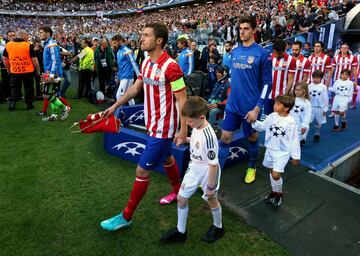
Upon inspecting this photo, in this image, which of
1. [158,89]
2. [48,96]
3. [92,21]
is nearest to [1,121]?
[48,96]

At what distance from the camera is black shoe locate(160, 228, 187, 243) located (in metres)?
2.93

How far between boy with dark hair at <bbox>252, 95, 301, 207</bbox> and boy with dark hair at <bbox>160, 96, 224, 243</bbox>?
3.39 feet

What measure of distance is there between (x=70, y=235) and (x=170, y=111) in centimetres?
166

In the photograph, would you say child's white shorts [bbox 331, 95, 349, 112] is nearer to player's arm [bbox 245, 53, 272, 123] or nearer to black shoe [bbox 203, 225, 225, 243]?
player's arm [bbox 245, 53, 272, 123]

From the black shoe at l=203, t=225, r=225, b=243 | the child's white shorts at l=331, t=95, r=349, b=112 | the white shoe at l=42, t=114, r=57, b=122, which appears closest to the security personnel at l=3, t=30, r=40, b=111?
the white shoe at l=42, t=114, r=57, b=122

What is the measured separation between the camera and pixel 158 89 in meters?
2.84

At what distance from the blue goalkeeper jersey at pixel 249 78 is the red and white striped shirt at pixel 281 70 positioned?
4.63ft

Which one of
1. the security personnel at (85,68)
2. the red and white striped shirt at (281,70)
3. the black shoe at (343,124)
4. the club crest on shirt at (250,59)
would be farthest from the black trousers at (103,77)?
the black shoe at (343,124)

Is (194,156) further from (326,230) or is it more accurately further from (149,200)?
(326,230)

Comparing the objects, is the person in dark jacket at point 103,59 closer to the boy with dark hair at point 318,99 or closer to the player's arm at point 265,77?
the boy with dark hair at point 318,99

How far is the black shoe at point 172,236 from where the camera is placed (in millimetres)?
2932

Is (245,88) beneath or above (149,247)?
above

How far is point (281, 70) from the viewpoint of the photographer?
5184mm

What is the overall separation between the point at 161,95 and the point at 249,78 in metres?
1.44
